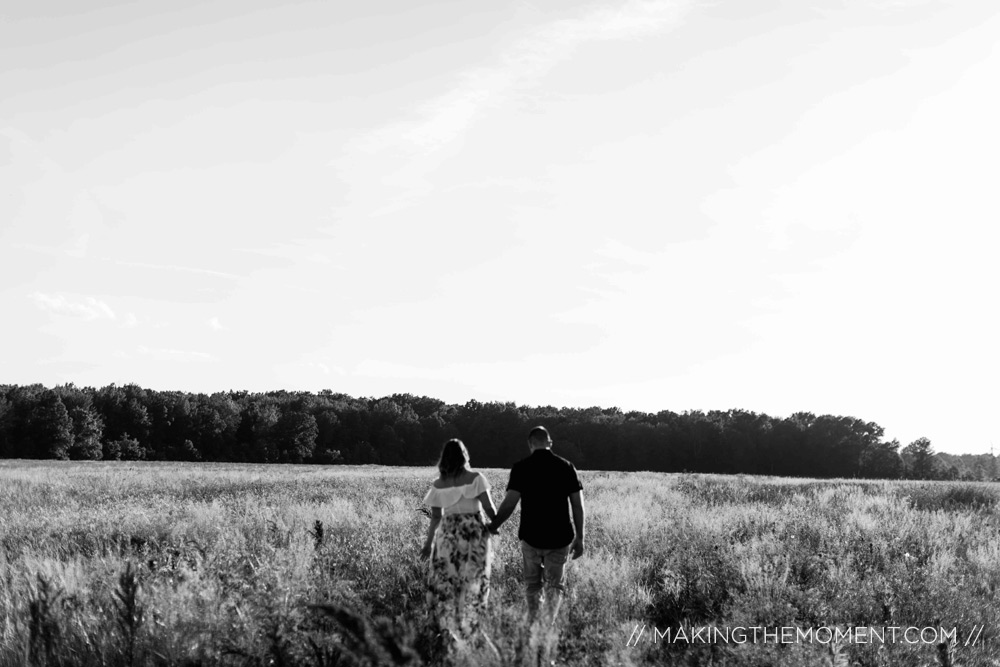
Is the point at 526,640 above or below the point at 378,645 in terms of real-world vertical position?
below

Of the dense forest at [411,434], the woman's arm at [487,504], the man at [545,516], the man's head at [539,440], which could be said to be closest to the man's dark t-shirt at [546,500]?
the man at [545,516]

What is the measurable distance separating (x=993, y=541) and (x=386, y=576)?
33.0ft

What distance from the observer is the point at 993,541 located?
13.2 m

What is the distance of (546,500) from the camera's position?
838 centimetres

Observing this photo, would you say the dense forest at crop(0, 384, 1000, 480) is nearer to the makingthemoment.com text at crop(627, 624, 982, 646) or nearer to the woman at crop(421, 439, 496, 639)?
the makingthemoment.com text at crop(627, 624, 982, 646)

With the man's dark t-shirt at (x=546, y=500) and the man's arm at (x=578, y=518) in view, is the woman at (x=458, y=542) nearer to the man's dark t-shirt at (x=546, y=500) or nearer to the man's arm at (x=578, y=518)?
the man's dark t-shirt at (x=546, y=500)

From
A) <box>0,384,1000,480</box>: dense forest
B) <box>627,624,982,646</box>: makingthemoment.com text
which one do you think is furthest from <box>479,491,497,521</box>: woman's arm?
<box>0,384,1000,480</box>: dense forest

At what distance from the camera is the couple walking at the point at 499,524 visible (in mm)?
8055

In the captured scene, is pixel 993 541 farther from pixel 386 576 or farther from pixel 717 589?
pixel 386 576

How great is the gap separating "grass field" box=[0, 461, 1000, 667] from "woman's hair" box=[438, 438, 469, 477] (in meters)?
1.42

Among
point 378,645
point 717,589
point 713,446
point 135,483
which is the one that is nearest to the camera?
point 378,645

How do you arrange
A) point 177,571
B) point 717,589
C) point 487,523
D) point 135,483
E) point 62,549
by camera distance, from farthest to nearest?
point 135,483, point 62,549, point 717,589, point 177,571, point 487,523

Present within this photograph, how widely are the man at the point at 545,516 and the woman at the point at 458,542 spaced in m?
0.27

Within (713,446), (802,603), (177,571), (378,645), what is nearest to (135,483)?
(177,571)
